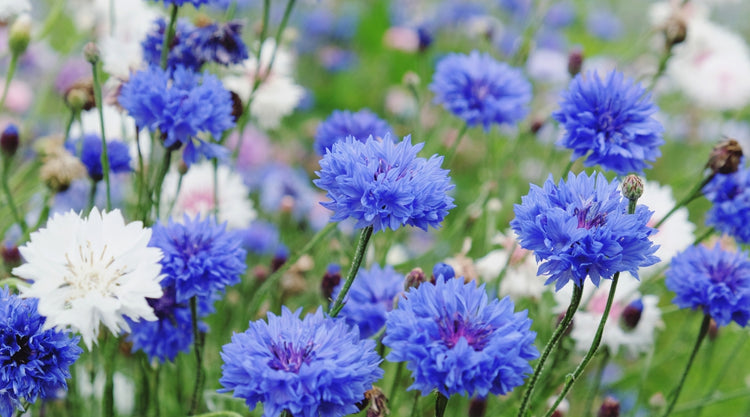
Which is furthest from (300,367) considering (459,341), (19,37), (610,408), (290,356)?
(19,37)

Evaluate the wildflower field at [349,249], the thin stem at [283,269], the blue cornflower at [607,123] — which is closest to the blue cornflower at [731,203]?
the wildflower field at [349,249]

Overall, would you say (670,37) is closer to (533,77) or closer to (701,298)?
(701,298)

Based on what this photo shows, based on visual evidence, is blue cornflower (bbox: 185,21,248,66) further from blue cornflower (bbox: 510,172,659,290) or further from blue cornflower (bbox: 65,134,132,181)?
blue cornflower (bbox: 510,172,659,290)

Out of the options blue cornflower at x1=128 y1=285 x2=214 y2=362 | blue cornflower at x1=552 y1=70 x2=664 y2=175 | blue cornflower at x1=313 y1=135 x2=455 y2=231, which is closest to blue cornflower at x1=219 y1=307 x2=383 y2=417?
blue cornflower at x1=313 y1=135 x2=455 y2=231

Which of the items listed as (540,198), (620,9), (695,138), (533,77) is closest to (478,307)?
(540,198)

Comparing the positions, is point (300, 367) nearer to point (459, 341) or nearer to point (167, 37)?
point (459, 341)

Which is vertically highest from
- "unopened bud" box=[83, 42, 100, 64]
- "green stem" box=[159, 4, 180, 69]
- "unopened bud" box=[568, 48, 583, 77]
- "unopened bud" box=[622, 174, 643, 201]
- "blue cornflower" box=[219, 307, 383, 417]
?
"unopened bud" box=[568, 48, 583, 77]
